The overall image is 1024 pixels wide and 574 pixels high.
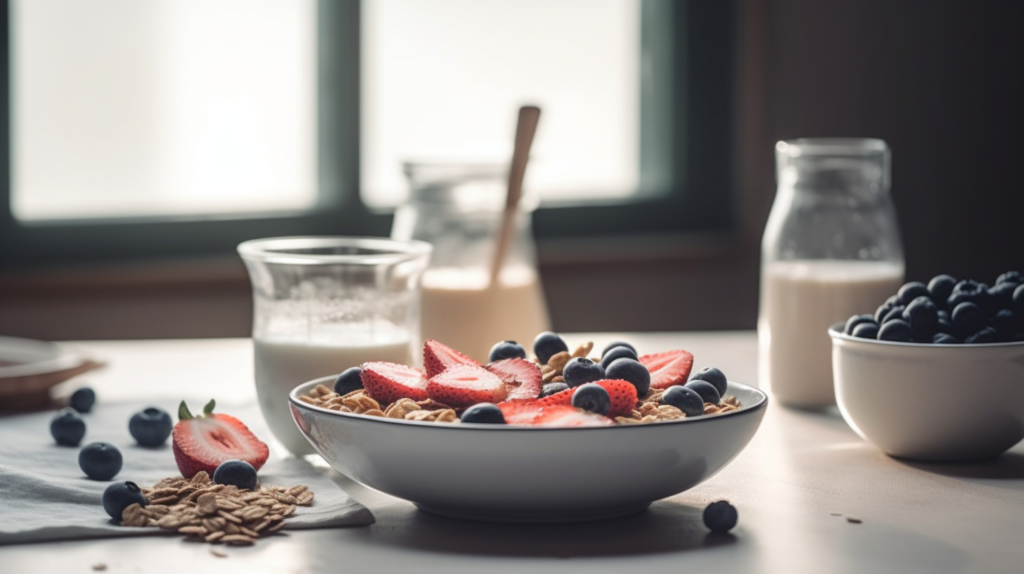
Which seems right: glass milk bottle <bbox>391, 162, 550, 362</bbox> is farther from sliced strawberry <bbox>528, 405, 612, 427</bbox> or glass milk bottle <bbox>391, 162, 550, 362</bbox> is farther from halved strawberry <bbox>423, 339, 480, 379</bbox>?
sliced strawberry <bbox>528, 405, 612, 427</bbox>

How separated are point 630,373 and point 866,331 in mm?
299

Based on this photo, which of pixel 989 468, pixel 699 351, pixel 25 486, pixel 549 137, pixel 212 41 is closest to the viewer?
pixel 25 486

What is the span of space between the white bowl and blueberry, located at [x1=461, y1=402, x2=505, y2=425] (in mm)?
20

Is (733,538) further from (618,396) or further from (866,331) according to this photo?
(866,331)

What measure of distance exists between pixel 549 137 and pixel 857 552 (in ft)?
8.41

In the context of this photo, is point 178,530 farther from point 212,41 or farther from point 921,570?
point 212,41

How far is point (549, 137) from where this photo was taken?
3.31 m

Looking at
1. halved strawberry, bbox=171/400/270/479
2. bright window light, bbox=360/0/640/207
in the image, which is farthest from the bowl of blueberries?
bright window light, bbox=360/0/640/207

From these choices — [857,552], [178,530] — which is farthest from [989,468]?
[178,530]

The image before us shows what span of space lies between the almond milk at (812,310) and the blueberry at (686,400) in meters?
0.47

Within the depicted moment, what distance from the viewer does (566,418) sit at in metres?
0.84

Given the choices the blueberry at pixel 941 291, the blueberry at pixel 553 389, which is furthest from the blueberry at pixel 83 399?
the blueberry at pixel 941 291

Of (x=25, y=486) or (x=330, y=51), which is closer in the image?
(x=25, y=486)

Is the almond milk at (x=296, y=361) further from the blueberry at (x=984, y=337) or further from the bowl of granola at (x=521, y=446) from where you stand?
the blueberry at (x=984, y=337)
